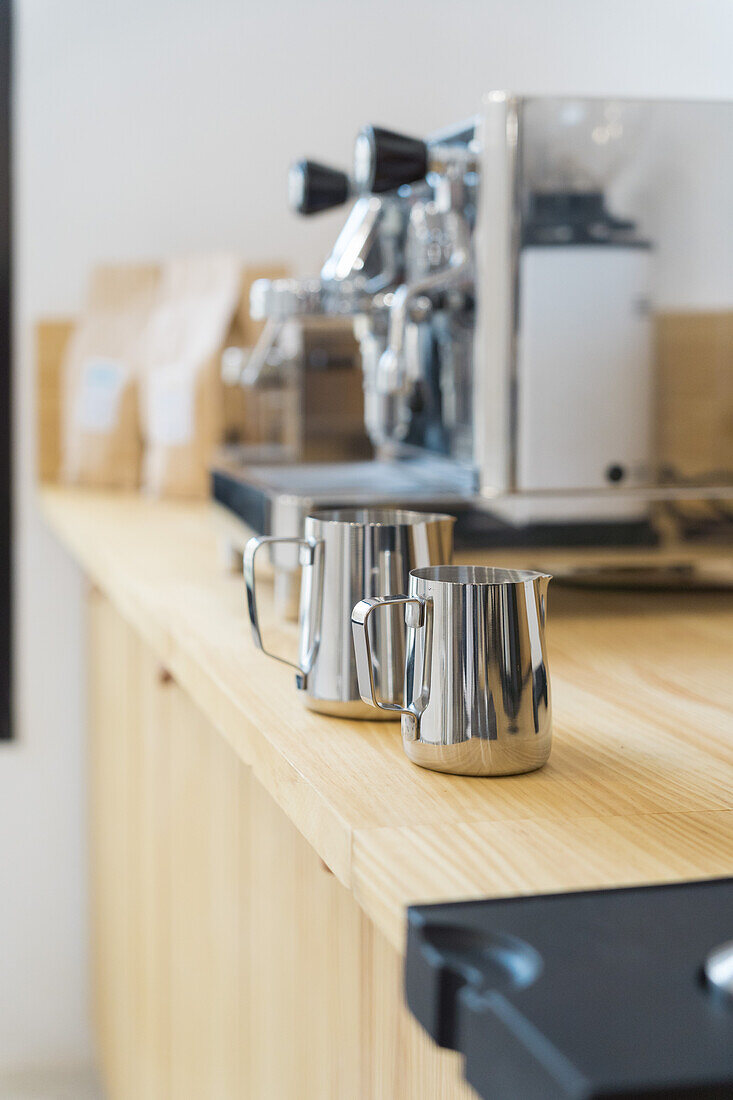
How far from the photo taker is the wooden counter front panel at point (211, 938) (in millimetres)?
839

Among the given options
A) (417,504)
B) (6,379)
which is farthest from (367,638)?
(6,379)

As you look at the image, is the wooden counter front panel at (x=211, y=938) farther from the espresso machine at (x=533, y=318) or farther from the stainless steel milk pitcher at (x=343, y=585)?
the espresso machine at (x=533, y=318)

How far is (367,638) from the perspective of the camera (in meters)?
0.66

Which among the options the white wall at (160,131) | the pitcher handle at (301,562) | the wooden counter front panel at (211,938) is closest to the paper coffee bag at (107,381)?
the white wall at (160,131)

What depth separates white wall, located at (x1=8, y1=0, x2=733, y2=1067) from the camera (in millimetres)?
2125

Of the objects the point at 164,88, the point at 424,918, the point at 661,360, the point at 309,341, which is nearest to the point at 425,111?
the point at 164,88

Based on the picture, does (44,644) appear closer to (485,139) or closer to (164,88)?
(164,88)

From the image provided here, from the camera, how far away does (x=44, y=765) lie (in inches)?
86.9

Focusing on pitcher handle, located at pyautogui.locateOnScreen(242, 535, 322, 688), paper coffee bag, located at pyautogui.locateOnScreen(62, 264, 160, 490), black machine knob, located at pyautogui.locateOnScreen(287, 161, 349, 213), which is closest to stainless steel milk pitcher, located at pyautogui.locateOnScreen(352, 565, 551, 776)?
pitcher handle, located at pyautogui.locateOnScreen(242, 535, 322, 688)

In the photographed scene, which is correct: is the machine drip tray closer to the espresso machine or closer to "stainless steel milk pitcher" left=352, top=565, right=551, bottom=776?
the espresso machine

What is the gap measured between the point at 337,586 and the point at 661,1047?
42cm

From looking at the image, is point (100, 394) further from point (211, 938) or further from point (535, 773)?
point (535, 773)

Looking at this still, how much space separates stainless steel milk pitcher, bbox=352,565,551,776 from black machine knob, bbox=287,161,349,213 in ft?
2.30

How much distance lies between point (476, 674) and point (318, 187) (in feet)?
2.47
